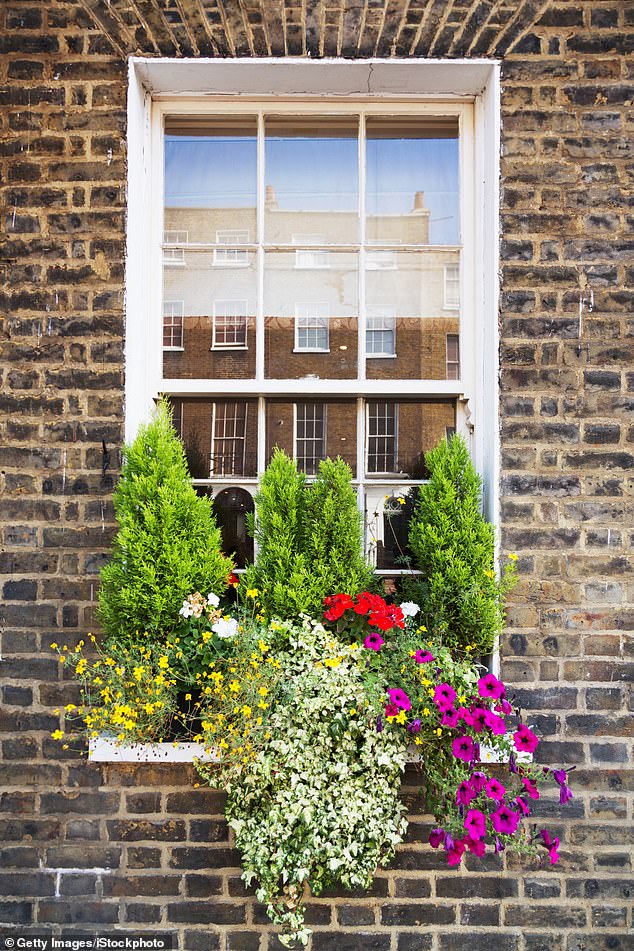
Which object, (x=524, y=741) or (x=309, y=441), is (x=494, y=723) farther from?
(x=309, y=441)

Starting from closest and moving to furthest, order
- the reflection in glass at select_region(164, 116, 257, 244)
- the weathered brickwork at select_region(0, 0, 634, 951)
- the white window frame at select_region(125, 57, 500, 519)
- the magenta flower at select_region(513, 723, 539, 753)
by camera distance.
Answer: the magenta flower at select_region(513, 723, 539, 753), the weathered brickwork at select_region(0, 0, 634, 951), the white window frame at select_region(125, 57, 500, 519), the reflection in glass at select_region(164, 116, 257, 244)

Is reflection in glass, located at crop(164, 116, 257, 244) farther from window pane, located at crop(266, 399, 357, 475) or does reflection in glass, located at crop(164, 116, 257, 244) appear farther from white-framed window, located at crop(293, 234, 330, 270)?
window pane, located at crop(266, 399, 357, 475)

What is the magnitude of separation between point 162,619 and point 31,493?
80 centimetres

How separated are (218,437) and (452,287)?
1.24m

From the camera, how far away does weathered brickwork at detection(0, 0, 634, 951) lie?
10.2 ft

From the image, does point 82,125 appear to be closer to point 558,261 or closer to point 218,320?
point 218,320

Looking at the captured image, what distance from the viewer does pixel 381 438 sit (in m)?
3.44

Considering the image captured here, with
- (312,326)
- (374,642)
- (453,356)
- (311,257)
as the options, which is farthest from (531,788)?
(311,257)

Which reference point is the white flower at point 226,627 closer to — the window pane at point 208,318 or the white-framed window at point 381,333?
the window pane at point 208,318

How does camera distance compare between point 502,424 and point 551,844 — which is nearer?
point 551,844

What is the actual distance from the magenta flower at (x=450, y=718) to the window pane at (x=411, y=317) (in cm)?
144

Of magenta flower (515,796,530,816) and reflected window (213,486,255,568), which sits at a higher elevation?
reflected window (213,486,255,568)

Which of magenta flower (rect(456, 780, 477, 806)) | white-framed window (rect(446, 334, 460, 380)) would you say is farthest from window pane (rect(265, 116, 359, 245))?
magenta flower (rect(456, 780, 477, 806))

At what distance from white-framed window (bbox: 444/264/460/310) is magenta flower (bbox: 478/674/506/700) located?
5.28 ft
